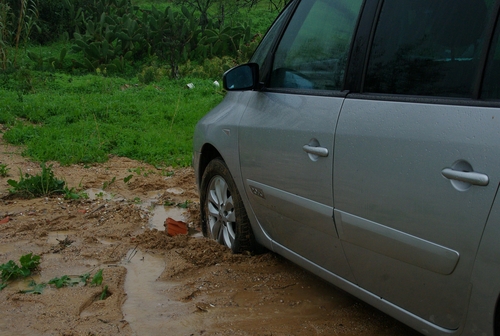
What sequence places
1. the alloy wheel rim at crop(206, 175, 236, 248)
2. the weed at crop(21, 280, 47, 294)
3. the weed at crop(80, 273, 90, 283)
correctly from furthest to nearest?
1. the alloy wheel rim at crop(206, 175, 236, 248)
2. the weed at crop(80, 273, 90, 283)
3. the weed at crop(21, 280, 47, 294)

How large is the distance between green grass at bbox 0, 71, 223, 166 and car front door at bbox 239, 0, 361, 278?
4008mm

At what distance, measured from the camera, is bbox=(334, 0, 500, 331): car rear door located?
7.57 ft

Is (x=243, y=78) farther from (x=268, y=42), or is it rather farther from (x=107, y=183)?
(x=107, y=183)

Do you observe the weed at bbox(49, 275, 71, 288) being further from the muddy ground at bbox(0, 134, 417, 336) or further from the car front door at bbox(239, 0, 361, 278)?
the car front door at bbox(239, 0, 361, 278)

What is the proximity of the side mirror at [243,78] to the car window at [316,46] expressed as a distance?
0.11m

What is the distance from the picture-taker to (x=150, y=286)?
411cm

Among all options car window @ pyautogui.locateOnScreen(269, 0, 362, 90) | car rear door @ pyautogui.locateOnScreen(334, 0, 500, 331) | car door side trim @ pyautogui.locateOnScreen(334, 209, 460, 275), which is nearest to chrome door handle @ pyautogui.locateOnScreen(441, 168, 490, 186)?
car rear door @ pyautogui.locateOnScreen(334, 0, 500, 331)

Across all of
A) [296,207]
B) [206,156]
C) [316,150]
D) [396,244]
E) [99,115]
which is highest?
[316,150]

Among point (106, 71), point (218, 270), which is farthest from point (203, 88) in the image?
point (218, 270)

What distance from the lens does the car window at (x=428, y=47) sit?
2479 mm

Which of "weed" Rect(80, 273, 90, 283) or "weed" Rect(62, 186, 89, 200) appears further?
"weed" Rect(62, 186, 89, 200)

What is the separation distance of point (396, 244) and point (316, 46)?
133 cm

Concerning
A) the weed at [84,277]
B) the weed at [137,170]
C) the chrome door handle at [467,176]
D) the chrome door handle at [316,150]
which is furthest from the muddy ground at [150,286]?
the chrome door handle at [467,176]

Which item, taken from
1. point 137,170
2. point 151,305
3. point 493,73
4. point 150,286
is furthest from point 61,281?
point 137,170
